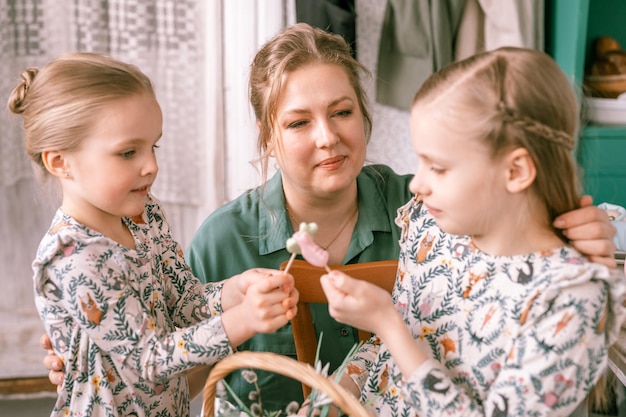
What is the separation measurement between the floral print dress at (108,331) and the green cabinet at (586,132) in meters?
1.69

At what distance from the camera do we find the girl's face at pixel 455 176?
1.03m

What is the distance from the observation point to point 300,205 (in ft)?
5.59

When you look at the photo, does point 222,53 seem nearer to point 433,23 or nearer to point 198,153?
point 198,153

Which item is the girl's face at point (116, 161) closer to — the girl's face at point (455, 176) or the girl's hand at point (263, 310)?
the girl's hand at point (263, 310)

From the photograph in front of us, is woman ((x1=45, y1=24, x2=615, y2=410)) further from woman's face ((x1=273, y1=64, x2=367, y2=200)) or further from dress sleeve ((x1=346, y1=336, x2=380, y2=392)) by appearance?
dress sleeve ((x1=346, y1=336, x2=380, y2=392))

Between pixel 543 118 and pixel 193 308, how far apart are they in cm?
77

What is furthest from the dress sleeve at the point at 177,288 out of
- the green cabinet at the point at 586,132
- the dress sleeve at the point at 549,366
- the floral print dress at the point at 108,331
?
the green cabinet at the point at 586,132

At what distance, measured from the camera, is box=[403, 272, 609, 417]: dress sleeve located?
38.8 inches

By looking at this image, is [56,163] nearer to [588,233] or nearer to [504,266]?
[504,266]

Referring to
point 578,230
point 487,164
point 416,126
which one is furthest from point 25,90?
point 578,230

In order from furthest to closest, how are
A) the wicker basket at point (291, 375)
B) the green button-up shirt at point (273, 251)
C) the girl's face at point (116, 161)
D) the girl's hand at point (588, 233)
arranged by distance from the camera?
the green button-up shirt at point (273, 251) < the girl's face at point (116, 161) < the girl's hand at point (588, 233) < the wicker basket at point (291, 375)

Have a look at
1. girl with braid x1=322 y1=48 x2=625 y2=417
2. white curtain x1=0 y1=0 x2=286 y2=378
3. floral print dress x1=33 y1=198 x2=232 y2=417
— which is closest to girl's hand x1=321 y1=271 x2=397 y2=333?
girl with braid x1=322 y1=48 x2=625 y2=417

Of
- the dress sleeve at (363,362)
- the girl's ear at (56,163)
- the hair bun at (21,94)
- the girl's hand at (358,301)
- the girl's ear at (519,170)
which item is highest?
the hair bun at (21,94)

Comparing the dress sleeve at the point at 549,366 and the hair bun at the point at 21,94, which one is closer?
the dress sleeve at the point at 549,366
